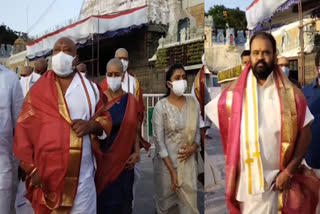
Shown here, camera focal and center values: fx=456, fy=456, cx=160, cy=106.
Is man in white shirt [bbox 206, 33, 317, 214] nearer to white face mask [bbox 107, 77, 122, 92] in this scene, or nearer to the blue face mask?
the blue face mask

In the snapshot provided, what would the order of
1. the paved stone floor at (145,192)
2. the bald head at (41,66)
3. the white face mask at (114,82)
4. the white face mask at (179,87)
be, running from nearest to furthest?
the white face mask at (179,87)
the white face mask at (114,82)
the bald head at (41,66)
the paved stone floor at (145,192)

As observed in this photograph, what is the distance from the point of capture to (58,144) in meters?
2.89

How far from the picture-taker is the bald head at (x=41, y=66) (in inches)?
156

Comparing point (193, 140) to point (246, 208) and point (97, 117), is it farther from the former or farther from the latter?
point (246, 208)

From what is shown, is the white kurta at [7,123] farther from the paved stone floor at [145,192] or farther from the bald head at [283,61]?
the bald head at [283,61]

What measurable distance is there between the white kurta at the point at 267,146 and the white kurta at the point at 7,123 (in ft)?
5.99

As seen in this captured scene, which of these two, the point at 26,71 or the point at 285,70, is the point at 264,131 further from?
the point at 26,71

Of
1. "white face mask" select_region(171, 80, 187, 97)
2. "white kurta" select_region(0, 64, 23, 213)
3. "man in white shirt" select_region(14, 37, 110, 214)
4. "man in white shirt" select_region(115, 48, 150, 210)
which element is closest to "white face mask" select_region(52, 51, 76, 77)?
"man in white shirt" select_region(14, 37, 110, 214)

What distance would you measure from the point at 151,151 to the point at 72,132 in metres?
2.47

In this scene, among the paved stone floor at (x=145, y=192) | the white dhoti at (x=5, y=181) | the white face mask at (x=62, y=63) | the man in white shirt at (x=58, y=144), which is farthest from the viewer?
the paved stone floor at (x=145, y=192)

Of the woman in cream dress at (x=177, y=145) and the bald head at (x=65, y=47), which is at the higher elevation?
the bald head at (x=65, y=47)

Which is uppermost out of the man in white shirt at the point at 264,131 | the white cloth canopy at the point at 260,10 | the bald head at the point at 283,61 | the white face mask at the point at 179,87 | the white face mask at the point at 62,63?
the white cloth canopy at the point at 260,10

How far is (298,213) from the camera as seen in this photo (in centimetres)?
217

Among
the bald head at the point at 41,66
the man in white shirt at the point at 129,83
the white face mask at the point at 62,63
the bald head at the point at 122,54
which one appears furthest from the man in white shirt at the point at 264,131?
the bald head at the point at 41,66
